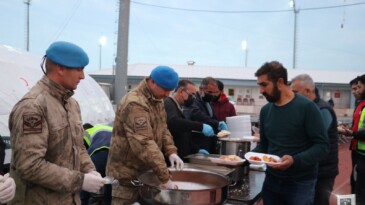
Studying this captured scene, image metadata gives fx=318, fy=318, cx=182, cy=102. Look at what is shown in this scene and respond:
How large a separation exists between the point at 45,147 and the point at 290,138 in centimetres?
161

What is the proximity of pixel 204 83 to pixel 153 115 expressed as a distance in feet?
7.98

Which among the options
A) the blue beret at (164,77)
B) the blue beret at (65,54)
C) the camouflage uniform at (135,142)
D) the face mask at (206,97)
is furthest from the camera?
the face mask at (206,97)

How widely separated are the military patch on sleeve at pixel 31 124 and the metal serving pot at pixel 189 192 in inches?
26.4

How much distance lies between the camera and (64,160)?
1.61 m

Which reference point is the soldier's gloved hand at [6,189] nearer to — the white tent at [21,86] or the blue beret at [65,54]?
the blue beret at [65,54]

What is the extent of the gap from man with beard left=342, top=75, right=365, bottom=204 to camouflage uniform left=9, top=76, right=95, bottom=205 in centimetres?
312

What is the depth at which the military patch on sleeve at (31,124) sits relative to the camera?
141 centimetres

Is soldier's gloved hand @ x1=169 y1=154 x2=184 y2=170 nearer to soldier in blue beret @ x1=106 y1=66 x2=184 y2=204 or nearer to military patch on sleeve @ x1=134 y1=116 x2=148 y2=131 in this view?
soldier in blue beret @ x1=106 y1=66 x2=184 y2=204

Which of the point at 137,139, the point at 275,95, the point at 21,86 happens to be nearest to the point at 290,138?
the point at 275,95

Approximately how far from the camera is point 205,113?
435 centimetres

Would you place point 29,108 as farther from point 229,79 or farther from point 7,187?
point 229,79

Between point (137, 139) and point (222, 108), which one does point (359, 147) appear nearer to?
point (222, 108)

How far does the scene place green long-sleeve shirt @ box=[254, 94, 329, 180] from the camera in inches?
85.0

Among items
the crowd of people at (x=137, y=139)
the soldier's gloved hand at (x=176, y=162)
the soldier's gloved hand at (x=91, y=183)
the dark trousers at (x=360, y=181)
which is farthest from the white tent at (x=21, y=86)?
the dark trousers at (x=360, y=181)
